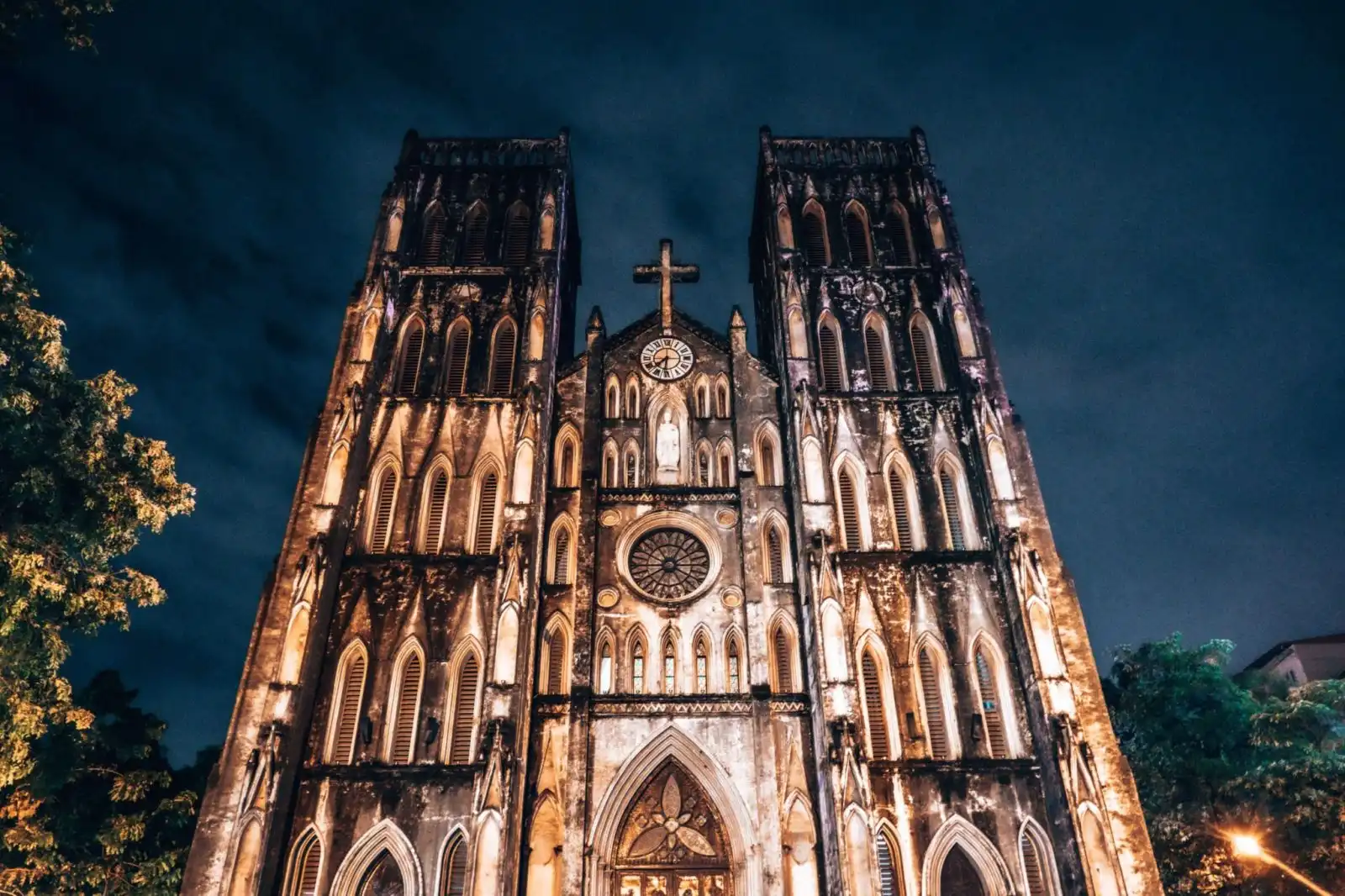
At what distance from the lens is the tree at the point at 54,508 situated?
15.1 metres

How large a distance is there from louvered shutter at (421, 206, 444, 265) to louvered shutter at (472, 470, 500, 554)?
7.60 meters

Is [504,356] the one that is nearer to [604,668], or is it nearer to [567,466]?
[567,466]

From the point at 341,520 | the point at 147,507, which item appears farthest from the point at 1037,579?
the point at 147,507

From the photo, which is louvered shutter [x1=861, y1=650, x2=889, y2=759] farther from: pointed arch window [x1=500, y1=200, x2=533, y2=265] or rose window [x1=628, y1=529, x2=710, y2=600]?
pointed arch window [x1=500, y1=200, x2=533, y2=265]

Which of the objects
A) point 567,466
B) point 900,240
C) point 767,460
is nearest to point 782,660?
point 767,460

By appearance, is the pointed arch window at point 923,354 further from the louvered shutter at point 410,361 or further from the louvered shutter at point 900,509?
the louvered shutter at point 410,361

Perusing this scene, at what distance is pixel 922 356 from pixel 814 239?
5125 mm

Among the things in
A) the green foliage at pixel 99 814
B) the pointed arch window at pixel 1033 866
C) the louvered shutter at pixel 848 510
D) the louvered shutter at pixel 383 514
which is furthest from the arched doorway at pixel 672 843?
the green foliage at pixel 99 814

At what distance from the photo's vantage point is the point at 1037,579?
20.5m

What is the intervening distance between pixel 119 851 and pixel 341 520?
306 inches

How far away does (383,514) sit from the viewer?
22.3 meters

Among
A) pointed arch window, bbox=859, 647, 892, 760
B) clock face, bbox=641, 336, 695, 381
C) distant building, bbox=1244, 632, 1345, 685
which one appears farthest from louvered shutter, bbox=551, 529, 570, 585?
distant building, bbox=1244, 632, 1345, 685

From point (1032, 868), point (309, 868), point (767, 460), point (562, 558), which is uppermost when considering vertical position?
point (767, 460)

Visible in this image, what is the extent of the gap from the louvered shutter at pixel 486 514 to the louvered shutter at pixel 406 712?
2.93 m
